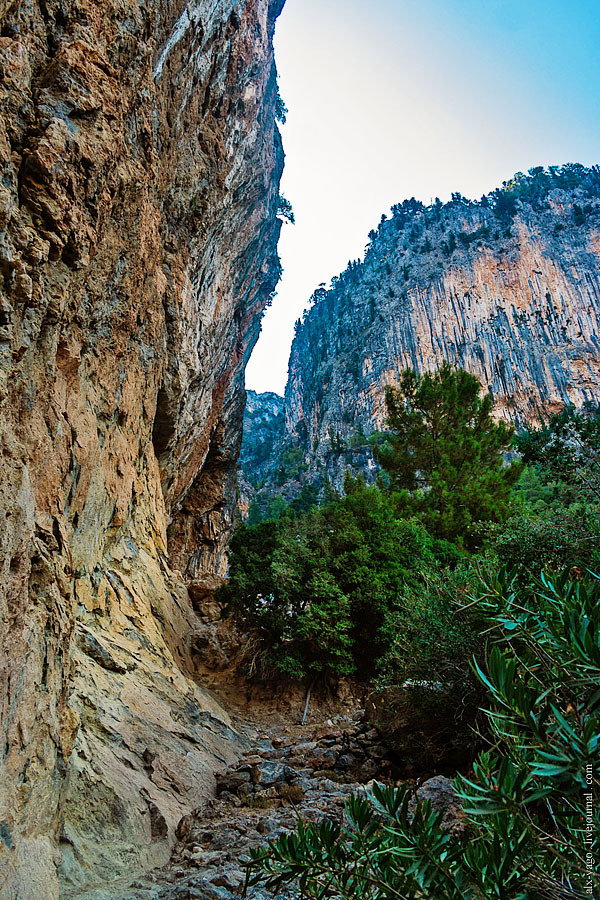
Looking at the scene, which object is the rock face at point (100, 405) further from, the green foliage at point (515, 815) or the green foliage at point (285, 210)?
the green foliage at point (285, 210)

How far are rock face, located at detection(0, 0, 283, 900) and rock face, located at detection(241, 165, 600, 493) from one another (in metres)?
43.9

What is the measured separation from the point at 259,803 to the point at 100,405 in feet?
18.9

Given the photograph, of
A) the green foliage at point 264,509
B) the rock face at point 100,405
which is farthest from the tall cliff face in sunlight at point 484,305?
the rock face at point 100,405

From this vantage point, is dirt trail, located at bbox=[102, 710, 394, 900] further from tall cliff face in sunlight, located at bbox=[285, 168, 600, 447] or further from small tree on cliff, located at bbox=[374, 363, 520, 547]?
tall cliff face in sunlight, located at bbox=[285, 168, 600, 447]

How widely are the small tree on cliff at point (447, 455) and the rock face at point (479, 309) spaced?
35.2 m

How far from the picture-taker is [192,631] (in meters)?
12.0

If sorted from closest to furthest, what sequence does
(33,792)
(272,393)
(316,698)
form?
(33,792)
(316,698)
(272,393)

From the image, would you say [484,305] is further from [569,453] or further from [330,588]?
[569,453]

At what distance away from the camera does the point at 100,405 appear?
7.30 metres

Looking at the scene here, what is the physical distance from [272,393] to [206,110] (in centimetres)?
9172

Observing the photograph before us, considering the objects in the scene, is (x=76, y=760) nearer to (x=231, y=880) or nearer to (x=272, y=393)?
(x=231, y=880)

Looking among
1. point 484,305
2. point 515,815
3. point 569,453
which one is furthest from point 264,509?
point 515,815

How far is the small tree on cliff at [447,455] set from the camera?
14.5 m

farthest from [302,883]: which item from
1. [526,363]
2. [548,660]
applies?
[526,363]
